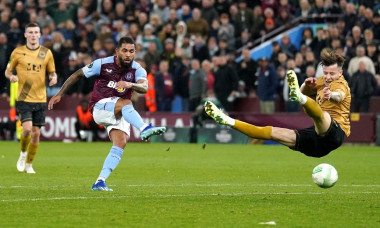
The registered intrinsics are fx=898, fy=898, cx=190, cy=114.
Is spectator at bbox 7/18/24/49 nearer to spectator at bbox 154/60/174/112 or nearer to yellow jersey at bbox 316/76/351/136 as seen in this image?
spectator at bbox 154/60/174/112

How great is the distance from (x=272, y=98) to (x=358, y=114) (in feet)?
9.37

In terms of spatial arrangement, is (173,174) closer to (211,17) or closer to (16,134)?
(16,134)

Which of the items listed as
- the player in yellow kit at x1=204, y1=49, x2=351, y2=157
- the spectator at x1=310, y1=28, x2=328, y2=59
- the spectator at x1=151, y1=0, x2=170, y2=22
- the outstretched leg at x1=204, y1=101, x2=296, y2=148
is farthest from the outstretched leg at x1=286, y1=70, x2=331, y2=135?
the spectator at x1=151, y1=0, x2=170, y2=22

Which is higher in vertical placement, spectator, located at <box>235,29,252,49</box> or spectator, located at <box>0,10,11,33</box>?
spectator, located at <box>0,10,11,33</box>

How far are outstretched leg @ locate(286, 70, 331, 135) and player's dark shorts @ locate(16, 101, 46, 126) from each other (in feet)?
20.9

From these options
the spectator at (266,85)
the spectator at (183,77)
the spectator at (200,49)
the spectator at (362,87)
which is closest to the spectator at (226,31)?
the spectator at (200,49)

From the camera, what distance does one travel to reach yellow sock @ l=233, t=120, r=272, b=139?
36.6 feet

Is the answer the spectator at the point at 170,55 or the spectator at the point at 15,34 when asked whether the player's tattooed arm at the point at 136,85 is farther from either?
the spectator at the point at 15,34

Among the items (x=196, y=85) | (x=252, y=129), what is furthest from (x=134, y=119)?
(x=196, y=85)

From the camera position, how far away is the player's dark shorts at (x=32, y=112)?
1602 cm

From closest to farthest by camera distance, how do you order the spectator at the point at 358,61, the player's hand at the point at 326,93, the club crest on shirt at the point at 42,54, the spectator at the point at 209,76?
1. the player's hand at the point at 326,93
2. the club crest on shirt at the point at 42,54
3. the spectator at the point at 358,61
4. the spectator at the point at 209,76

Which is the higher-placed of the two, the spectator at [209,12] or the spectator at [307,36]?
the spectator at [209,12]

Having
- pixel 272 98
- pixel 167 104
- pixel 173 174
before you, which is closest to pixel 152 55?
pixel 167 104

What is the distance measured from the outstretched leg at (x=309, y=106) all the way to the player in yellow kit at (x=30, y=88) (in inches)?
243
